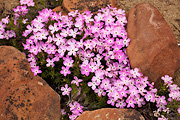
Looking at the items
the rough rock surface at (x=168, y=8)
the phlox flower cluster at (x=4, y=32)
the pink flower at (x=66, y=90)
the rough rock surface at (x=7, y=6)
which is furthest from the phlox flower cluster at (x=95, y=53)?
the rough rock surface at (x=7, y=6)

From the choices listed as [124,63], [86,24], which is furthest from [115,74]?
[86,24]

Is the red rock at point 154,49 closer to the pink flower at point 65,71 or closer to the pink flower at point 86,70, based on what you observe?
the pink flower at point 86,70

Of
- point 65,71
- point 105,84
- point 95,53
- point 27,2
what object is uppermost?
point 27,2

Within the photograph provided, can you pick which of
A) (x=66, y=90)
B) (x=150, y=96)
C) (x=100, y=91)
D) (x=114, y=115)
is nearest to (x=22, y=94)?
(x=66, y=90)

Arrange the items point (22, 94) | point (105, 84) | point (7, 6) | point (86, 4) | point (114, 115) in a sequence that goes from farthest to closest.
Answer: point (7, 6), point (86, 4), point (105, 84), point (22, 94), point (114, 115)

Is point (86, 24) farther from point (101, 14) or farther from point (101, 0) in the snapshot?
point (101, 0)

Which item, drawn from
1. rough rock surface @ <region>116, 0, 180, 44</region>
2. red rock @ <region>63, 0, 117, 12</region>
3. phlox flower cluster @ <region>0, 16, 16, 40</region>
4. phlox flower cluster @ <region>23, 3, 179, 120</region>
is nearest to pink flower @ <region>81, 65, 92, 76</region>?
phlox flower cluster @ <region>23, 3, 179, 120</region>

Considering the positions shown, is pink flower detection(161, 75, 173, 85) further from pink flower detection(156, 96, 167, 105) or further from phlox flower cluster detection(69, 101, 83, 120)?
phlox flower cluster detection(69, 101, 83, 120)

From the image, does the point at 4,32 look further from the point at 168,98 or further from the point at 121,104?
the point at 168,98
